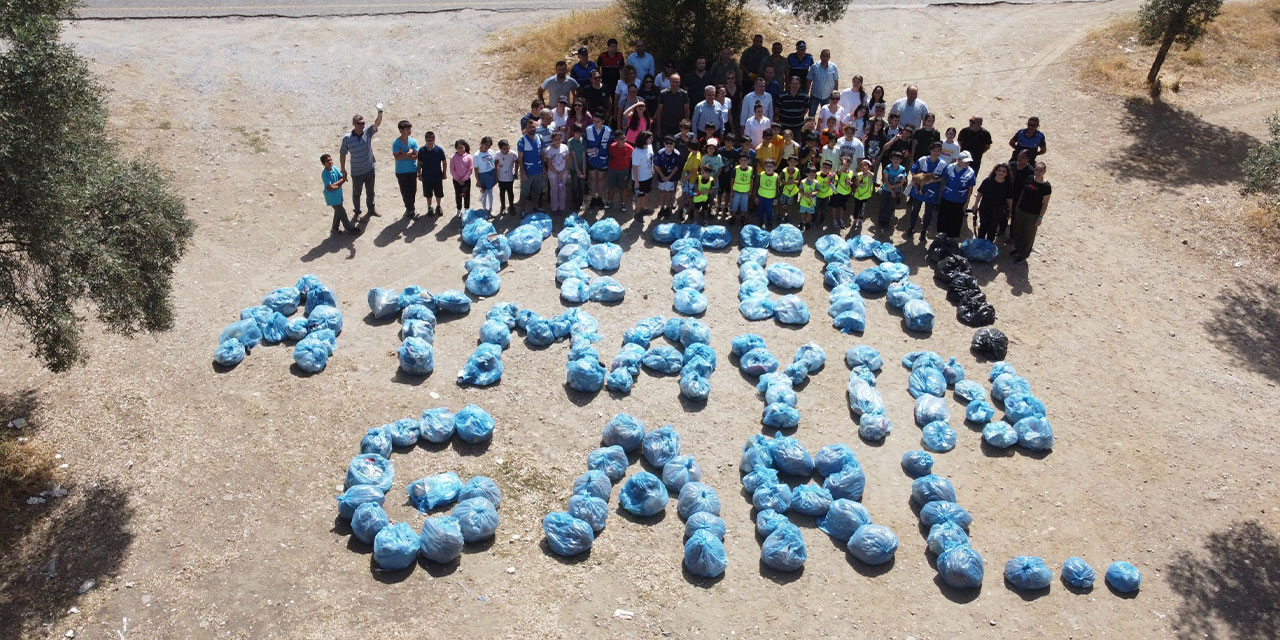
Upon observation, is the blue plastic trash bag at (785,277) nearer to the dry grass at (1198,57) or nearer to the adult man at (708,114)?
the adult man at (708,114)

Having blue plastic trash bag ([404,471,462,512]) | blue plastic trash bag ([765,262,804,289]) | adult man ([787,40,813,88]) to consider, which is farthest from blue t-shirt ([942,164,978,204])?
blue plastic trash bag ([404,471,462,512])

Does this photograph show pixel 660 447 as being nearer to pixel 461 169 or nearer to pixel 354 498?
pixel 354 498

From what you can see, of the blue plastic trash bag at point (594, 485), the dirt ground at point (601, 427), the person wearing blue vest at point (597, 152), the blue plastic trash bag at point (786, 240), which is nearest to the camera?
the dirt ground at point (601, 427)

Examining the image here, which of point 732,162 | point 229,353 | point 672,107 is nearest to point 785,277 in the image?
point 732,162

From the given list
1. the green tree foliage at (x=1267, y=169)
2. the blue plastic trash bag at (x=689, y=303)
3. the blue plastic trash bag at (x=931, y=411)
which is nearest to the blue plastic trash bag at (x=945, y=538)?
the blue plastic trash bag at (x=931, y=411)

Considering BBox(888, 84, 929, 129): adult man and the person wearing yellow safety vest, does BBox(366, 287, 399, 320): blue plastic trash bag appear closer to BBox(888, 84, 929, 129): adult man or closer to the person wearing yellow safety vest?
the person wearing yellow safety vest

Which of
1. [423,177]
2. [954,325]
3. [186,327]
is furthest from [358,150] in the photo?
[954,325]
